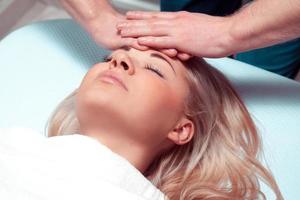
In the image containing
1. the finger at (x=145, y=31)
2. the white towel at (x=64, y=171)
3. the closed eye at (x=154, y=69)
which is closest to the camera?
the white towel at (x=64, y=171)

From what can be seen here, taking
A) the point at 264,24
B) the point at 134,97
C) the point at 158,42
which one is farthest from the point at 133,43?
the point at 264,24

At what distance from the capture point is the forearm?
42.8 inches

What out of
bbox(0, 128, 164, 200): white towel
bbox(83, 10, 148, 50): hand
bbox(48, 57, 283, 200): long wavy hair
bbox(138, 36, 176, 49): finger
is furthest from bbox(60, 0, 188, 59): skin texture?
bbox(0, 128, 164, 200): white towel

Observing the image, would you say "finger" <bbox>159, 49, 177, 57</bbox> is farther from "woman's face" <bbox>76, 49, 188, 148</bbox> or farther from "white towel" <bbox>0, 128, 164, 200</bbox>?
"white towel" <bbox>0, 128, 164, 200</bbox>

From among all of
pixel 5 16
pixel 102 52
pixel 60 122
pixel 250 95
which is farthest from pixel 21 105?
pixel 5 16

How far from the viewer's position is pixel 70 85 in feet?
4.52

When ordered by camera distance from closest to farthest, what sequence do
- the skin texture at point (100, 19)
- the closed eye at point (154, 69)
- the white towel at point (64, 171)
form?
1. the white towel at point (64, 171)
2. the closed eye at point (154, 69)
3. the skin texture at point (100, 19)

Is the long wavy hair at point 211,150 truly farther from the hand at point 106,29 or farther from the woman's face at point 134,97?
the hand at point 106,29

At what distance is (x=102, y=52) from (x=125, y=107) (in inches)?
19.8

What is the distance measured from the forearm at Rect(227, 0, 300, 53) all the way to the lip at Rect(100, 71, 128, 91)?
1.06 feet

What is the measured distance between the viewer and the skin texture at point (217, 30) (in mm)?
1112

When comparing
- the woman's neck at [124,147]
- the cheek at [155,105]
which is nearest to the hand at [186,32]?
Result: the cheek at [155,105]

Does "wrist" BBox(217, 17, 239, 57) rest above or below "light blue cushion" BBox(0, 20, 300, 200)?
above

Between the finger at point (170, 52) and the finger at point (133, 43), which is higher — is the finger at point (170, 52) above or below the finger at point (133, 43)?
below
